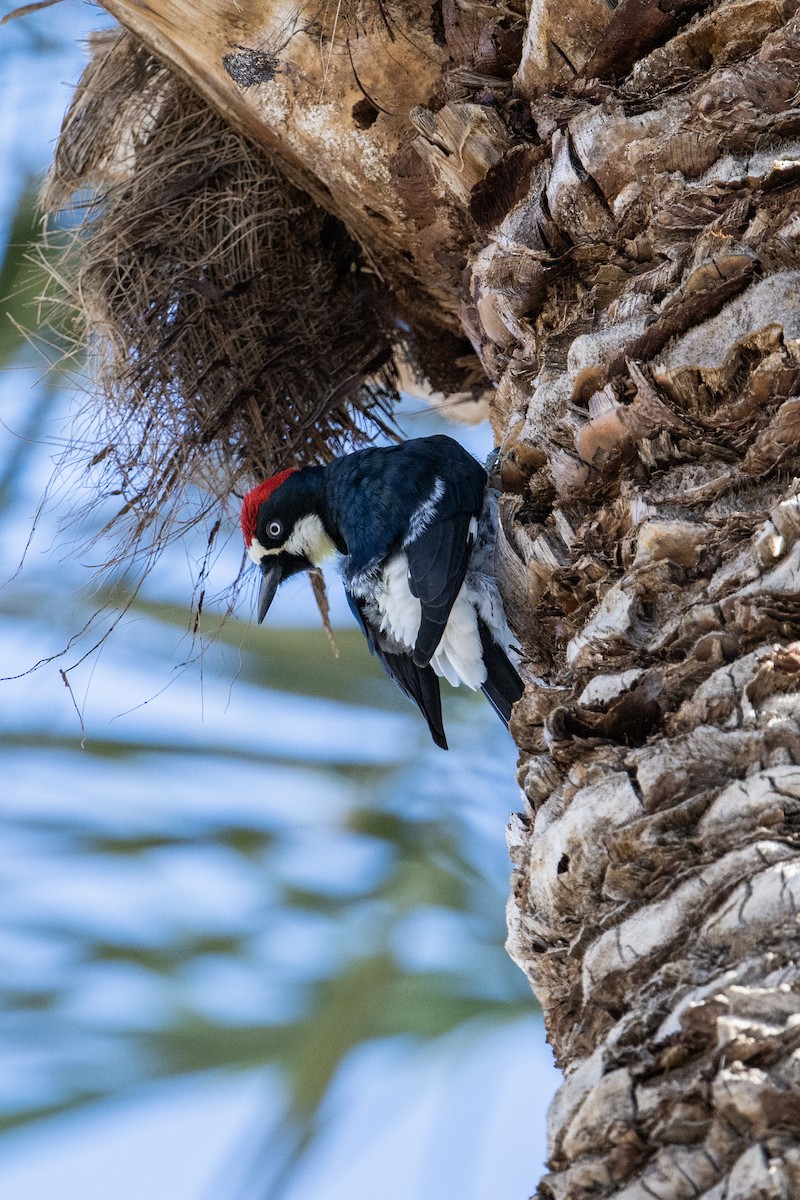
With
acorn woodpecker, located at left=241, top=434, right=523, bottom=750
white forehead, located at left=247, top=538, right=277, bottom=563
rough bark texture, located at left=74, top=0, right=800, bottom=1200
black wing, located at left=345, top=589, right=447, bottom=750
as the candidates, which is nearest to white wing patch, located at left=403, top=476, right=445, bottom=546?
acorn woodpecker, located at left=241, top=434, right=523, bottom=750

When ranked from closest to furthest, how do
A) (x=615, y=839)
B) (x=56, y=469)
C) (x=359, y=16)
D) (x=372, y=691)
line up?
(x=615, y=839) → (x=359, y=16) → (x=56, y=469) → (x=372, y=691)

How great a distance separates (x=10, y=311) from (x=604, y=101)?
208cm

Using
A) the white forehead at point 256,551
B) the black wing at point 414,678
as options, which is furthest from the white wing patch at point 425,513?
the white forehead at point 256,551

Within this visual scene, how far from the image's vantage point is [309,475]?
3.15 metres

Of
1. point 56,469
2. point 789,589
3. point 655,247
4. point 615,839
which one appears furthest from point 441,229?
point 615,839

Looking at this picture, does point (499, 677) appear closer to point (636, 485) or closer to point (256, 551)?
point (256, 551)

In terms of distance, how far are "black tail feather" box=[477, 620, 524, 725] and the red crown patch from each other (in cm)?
67


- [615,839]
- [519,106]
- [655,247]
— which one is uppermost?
[519,106]

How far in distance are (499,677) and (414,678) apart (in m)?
0.25

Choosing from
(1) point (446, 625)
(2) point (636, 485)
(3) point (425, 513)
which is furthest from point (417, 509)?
(2) point (636, 485)

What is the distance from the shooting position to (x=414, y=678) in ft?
9.73

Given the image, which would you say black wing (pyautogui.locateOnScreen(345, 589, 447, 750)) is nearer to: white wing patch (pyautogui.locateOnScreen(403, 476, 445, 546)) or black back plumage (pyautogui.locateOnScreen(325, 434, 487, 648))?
black back plumage (pyautogui.locateOnScreen(325, 434, 487, 648))

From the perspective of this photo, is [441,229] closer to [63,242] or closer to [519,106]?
[519,106]

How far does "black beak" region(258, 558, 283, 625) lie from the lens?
123 inches
